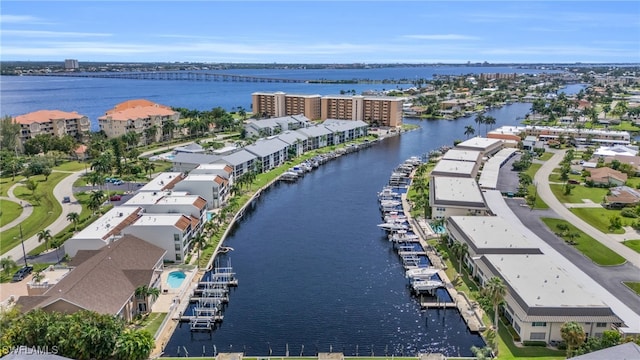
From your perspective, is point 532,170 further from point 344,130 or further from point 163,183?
point 163,183

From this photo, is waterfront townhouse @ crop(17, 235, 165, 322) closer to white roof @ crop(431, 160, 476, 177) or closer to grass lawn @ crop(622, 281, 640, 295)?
grass lawn @ crop(622, 281, 640, 295)

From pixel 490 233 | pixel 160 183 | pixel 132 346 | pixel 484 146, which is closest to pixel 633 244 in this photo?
pixel 490 233

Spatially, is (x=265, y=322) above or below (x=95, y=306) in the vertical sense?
below

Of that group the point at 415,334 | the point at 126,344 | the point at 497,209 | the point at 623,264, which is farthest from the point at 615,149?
the point at 126,344

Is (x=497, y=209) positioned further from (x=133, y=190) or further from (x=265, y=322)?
(x=133, y=190)

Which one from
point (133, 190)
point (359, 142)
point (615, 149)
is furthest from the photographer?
point (359, 142)

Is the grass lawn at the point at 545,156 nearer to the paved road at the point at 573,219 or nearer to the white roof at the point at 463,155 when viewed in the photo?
the paved road at the point at 573,219
